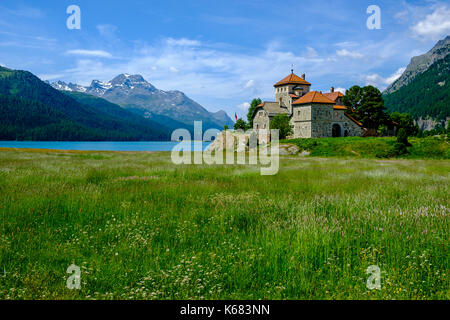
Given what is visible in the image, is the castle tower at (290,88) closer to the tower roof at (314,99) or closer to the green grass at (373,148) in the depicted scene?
the tower roof at (314,99)

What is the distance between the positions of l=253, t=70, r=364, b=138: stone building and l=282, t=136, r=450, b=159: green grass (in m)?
17.8

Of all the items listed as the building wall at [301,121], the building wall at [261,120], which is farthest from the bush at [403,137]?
the building wall at [261,120]

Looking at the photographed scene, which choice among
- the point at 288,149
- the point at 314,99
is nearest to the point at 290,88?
the point at 314,99

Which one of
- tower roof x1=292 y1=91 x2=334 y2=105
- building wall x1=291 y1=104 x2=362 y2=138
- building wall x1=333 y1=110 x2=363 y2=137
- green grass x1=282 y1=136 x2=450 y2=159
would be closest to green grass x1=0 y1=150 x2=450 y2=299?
green grass x1=282 y1=136 x2=450 y2=159

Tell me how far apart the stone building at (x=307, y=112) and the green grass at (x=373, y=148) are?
17764mm

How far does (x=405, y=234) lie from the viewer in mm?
5043

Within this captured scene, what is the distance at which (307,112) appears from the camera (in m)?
65.1

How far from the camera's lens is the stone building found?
64.7 metres

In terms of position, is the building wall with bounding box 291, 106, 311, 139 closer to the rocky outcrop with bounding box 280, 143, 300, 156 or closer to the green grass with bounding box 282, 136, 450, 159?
the green grass with bounding box 282, 136, 450, 159

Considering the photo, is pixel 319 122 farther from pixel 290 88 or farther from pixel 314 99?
pixel 290 88

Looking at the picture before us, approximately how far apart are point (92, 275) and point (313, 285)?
3.12m

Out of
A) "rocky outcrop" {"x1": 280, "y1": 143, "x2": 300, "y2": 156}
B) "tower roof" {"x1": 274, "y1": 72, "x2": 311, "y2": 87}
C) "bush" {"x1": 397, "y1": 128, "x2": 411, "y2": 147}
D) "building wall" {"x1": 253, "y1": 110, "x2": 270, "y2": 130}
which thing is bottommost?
"rocky outcrop" {"x1": 280, "y1": 143, "x2": 300, "y2": 156}

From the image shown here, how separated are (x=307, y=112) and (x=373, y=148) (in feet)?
83.9
